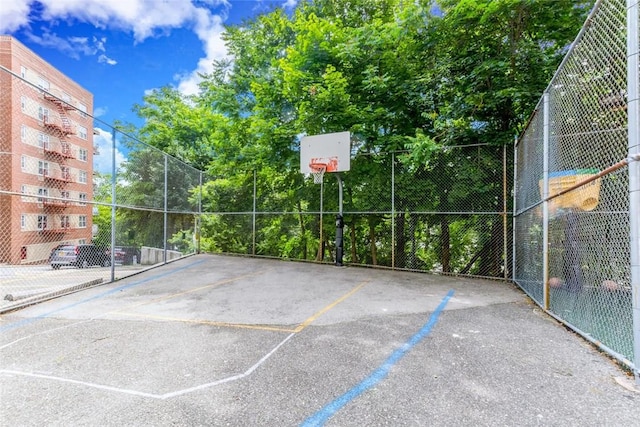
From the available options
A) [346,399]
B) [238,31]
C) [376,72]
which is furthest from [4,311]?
[238,31]

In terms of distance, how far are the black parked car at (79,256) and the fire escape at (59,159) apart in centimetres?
36

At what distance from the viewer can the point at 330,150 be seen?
322 inches

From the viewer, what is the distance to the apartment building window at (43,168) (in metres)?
4.34

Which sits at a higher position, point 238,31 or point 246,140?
point 238,31

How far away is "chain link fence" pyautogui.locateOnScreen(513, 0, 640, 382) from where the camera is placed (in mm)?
2635

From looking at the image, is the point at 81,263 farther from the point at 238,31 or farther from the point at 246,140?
the point at 238,31

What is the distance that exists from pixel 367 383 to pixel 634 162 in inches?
104

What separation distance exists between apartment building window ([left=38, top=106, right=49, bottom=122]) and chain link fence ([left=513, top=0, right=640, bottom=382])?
22.4ft

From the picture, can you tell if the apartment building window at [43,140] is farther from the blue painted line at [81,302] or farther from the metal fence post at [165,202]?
the metal fence post at [165,202]

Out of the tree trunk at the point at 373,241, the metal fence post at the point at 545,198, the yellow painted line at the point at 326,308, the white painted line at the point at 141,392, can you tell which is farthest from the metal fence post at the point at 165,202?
the metal fence post at the point at 545,198

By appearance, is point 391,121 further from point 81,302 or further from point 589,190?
point 81,302

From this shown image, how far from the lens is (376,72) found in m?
8.10

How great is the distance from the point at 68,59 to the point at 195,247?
29.4 feet

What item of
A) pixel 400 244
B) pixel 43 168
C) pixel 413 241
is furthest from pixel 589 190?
pixel 43 168
